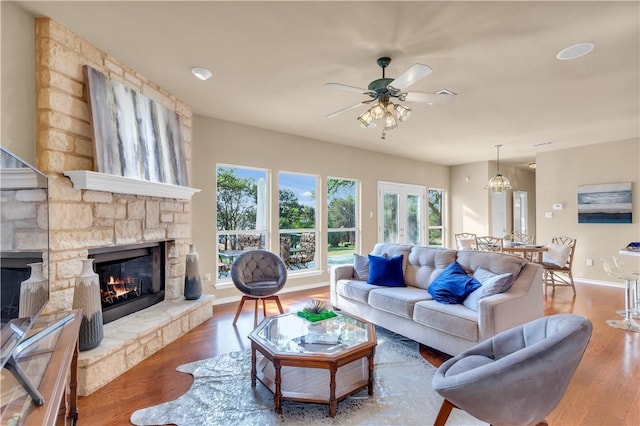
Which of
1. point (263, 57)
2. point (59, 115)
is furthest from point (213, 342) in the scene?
point (263, 57)

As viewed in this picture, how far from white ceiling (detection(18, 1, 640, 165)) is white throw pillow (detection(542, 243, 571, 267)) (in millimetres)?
2067

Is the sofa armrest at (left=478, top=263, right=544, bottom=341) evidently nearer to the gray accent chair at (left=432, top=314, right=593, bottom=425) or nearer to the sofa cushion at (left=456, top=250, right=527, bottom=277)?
the sofa cushion at (left=456, top=250, right=527, bottom=277)

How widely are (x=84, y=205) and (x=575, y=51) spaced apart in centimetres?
427

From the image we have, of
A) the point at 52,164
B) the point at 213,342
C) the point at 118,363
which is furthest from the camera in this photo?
the point at 213,342

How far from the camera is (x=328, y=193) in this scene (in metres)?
6.07

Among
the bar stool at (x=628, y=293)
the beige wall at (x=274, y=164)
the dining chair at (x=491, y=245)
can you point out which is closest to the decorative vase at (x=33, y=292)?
the beige wall at (x=274, y=164)

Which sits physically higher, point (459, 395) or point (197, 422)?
point (459, 395)

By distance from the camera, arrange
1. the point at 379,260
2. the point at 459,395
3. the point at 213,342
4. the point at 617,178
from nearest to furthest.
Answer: the point at 459,395 < the point at 213,342 < the point at 379,260 < the point at 617,178

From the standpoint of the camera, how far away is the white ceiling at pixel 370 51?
7.14ft

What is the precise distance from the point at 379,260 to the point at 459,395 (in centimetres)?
239

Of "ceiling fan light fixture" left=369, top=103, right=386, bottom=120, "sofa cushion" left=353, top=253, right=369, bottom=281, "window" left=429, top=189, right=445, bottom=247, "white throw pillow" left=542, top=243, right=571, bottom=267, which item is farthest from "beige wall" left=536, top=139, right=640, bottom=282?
Result: "ceiling fan light fixture" left=369, top=103, right=386, bottom=120

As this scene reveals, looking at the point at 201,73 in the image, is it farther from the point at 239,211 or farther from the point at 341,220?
the point at 341,220

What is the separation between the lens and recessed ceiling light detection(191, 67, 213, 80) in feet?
9.94

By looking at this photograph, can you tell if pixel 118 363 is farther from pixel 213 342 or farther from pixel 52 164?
pixel 52 164
